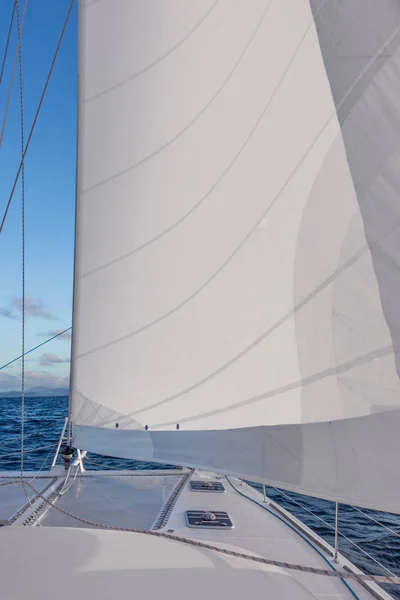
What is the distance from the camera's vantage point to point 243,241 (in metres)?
2.05

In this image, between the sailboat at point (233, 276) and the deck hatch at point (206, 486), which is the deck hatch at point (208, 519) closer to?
the sailboat at point (233, 276)

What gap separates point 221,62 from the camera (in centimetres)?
225

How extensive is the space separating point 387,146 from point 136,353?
1.50 m

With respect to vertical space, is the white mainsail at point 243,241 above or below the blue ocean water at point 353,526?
above

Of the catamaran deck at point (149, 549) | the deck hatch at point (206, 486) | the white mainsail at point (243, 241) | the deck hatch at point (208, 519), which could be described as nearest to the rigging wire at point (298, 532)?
the catamaran deck at point (149, 549)

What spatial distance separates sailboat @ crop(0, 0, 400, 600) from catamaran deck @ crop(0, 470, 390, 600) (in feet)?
0.04

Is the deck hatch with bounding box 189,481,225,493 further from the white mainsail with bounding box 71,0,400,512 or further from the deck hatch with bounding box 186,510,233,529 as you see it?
the white mainsail with bounding box 71,0,400,512

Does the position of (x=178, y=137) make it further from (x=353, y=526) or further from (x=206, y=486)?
(x=353, y=526)

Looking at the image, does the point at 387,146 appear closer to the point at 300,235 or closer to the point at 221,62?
the point at 300,235

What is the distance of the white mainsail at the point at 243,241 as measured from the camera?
1.56m

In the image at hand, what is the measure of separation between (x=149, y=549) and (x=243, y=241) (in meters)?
1.26

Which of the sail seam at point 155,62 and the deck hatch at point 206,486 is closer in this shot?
the sail seam at point 155,62

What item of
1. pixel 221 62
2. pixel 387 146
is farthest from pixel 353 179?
pixel 221 62

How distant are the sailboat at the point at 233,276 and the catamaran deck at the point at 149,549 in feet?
0.04
